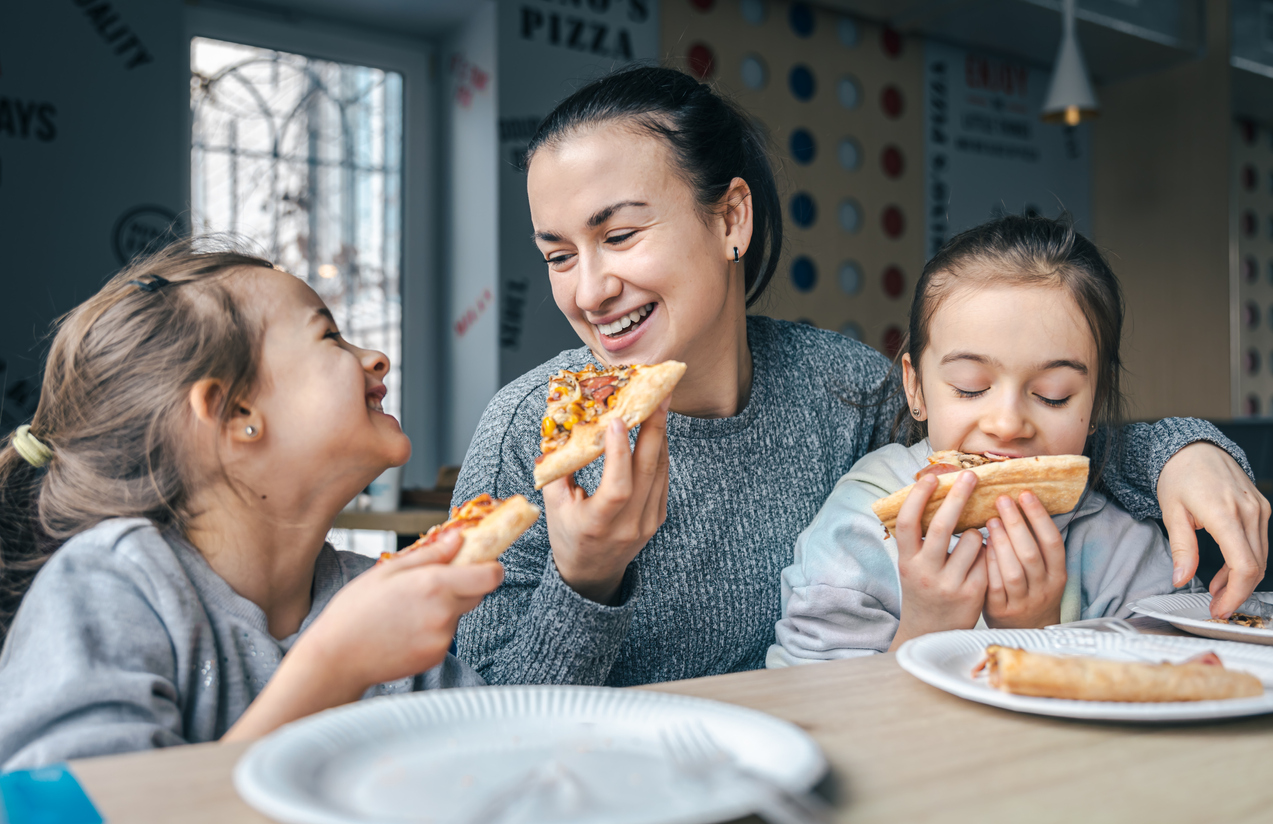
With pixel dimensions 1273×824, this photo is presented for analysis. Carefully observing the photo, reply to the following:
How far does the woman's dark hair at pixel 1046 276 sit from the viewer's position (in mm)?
1773

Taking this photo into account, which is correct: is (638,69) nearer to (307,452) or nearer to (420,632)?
(307,452)

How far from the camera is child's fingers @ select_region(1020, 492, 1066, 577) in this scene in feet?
4.76

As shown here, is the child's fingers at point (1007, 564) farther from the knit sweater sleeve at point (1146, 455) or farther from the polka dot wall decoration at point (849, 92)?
the polka dot wall decoration at point (849, 92)

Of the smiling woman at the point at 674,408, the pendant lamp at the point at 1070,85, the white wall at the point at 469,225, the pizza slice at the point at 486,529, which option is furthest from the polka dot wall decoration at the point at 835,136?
the pizza slice at the point at 486,529

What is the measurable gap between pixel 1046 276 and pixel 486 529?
1.17 meters

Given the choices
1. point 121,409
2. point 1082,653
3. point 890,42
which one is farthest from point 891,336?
point 121,409

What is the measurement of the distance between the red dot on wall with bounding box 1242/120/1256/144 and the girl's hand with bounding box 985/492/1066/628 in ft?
24.4

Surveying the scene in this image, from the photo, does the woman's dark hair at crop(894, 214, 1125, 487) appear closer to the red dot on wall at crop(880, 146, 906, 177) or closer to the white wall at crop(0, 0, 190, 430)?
the white wall at crop(0, 0, 190, 430)

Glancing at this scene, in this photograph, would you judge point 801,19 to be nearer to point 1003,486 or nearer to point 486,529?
point 1003,486

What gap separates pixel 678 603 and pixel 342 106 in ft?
12.8

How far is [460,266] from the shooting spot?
16.4 ft

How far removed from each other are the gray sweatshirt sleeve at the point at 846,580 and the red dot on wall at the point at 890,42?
5.09 metres

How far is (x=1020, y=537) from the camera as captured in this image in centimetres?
145

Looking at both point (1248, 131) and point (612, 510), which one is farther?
point (1248, 131)
